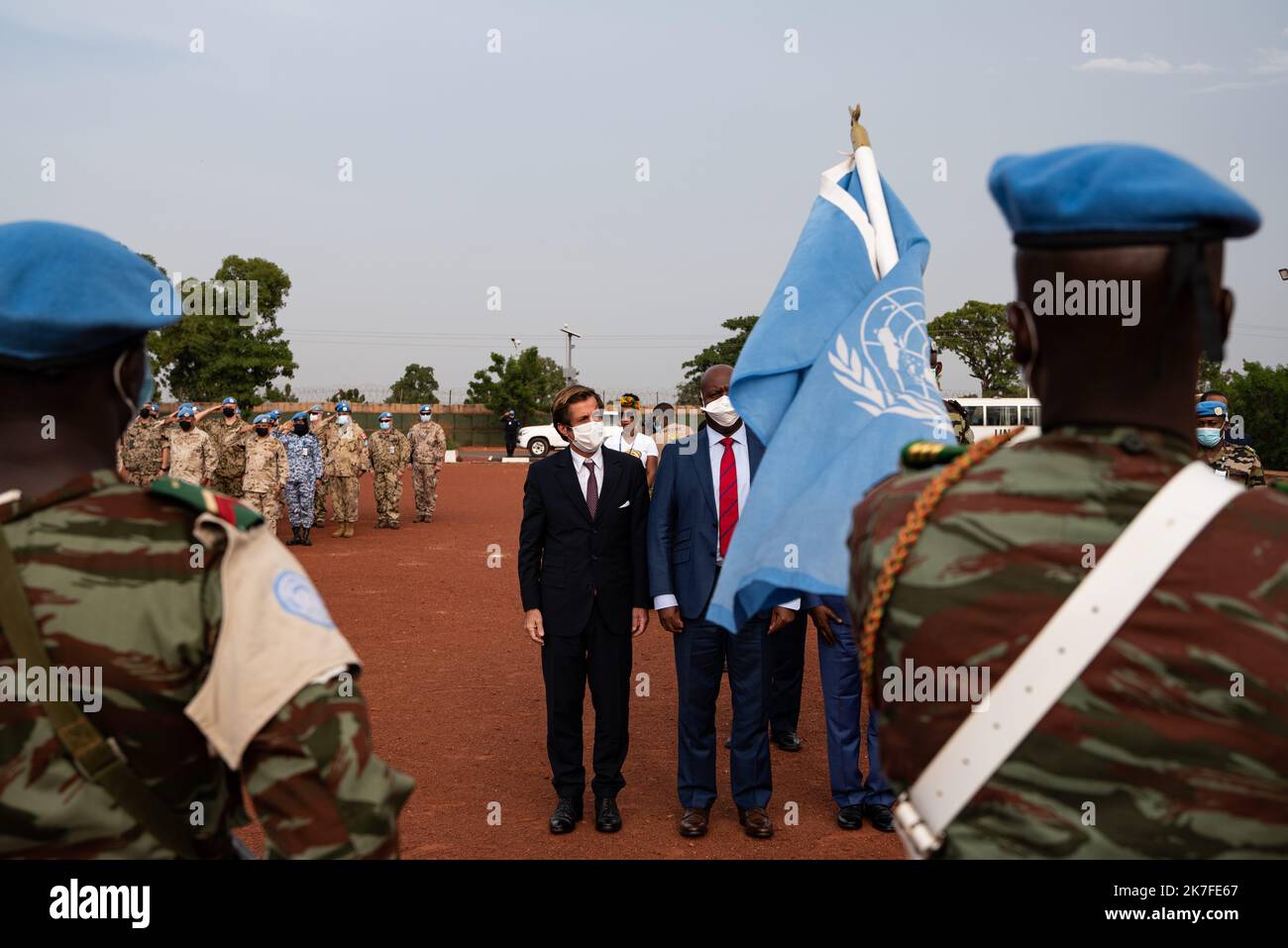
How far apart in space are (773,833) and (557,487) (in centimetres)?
206

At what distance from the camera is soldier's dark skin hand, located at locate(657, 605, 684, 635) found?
18.5 feet

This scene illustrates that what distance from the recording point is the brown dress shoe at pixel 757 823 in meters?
5.51

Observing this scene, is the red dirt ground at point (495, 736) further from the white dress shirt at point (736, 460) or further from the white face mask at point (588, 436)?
the white face mask at point (588, 436)

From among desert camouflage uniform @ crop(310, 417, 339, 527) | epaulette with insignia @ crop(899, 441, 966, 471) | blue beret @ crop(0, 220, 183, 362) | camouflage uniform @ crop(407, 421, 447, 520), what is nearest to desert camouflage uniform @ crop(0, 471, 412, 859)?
blue beret @ crop(0, 220, 183, 362)

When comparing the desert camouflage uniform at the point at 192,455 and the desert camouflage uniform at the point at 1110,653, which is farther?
the desert camouflage uniform at the point at 192,455

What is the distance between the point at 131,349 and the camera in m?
1.83

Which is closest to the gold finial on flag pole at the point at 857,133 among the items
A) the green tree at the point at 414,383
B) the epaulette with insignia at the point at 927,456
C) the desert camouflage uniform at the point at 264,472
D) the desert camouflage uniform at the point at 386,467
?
the epaulette with insignia at the point at 927,456

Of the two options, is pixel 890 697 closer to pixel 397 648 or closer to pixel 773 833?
pixel 773 833

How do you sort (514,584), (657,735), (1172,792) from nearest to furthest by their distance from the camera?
(1172,792) < (657,735) < (514,584)

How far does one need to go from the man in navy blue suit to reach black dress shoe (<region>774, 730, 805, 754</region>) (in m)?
1.32

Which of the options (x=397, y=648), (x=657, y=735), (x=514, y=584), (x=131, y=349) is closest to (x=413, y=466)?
(x=514, y=584)

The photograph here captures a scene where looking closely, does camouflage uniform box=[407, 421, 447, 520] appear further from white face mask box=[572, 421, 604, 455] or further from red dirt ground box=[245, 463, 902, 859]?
white face mask box=[572, 421, 604, 455]

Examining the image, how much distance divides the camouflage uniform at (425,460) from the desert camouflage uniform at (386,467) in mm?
624

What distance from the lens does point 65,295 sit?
171cm
